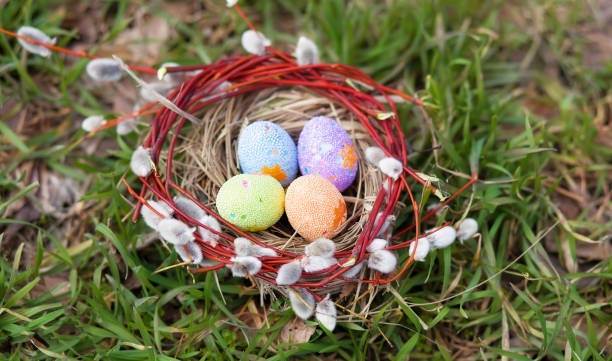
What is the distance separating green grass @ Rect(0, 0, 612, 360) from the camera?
160 centimetres

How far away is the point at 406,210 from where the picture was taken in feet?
5.74

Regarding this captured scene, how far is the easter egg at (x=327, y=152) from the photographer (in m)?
1.65

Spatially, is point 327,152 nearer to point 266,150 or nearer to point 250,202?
point 266,150

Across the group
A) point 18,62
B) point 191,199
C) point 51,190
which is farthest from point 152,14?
point 191,199

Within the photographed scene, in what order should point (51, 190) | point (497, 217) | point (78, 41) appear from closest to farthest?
point (497, 217), point (51, 190), point (78, 41)

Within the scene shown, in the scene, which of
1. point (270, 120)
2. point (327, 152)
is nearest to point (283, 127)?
point (270, 120)

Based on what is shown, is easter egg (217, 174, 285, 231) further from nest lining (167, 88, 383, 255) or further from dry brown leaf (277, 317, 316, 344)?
dry brown leaf (277, 317, 316, 344)

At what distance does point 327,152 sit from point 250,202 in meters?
0.34

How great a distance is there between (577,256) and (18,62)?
8.29 feet

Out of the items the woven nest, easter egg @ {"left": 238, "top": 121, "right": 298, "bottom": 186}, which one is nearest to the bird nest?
the woven nest

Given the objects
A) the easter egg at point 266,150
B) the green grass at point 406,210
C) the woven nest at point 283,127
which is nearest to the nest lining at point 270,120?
the woven nest at point 283,127

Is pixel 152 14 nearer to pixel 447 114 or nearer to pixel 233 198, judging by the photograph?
pixel 233 198

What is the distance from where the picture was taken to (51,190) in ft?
6.38

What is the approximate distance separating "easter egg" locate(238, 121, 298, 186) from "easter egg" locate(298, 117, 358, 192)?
5cm
